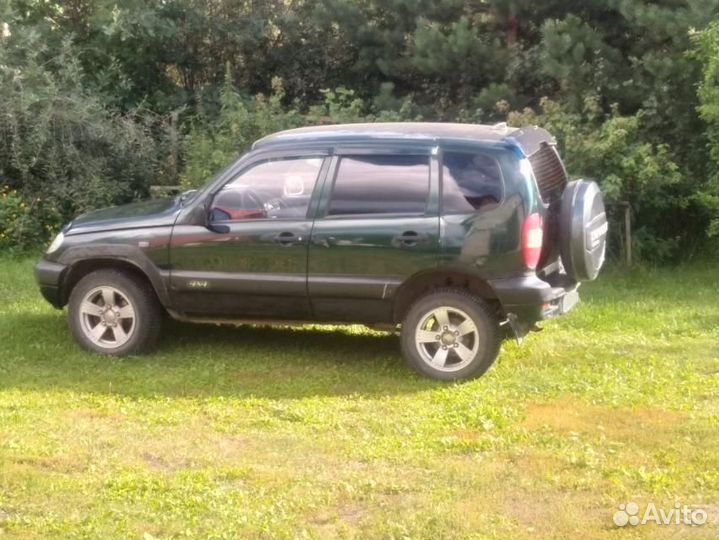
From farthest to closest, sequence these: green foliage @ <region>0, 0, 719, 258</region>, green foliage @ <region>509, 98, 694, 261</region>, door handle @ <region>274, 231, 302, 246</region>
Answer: green foliage @ <region>0, 0, 719, 258</region> < green foliage @ <region>509, 98, 694, 261</region> < door handle @ <region>274, 231, 302, 246</region>

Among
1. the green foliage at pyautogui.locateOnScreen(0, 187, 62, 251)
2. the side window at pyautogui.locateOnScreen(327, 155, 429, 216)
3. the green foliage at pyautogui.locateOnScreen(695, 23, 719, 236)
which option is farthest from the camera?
the green foliage at pyautogui.locateOnScreen(0, 187, 62, 251)

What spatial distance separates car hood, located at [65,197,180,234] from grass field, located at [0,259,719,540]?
912 millimetres

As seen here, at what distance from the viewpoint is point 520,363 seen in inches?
321

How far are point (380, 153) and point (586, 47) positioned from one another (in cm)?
558

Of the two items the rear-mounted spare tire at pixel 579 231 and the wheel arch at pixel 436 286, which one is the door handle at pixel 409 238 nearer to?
the wheel arch at pixel 436 286

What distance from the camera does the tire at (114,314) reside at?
26.9 feet

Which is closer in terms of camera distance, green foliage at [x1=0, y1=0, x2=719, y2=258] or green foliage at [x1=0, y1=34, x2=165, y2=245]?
green foliage at [x1=0, y1=0, x2=719, y2=258]

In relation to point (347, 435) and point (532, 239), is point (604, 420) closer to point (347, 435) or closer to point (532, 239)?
point (532, 239)

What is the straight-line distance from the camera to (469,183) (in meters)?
7.62

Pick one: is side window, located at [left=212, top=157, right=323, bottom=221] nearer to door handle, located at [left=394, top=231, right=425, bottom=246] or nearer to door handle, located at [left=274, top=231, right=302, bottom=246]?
door handle, located at [left=274, top=231, right=302, bottom=246]

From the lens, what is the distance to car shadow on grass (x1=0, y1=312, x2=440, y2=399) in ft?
24.7

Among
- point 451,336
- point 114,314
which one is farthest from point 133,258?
point 451,336

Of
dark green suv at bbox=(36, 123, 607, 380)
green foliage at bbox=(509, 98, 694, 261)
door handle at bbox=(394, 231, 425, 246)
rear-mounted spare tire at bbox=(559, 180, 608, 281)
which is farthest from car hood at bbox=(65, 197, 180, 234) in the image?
green foliage at bbox=(509, 98, 694, 261)

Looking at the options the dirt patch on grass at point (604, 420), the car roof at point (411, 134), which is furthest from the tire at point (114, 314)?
the dirt patch on grass at point (604, 420)
